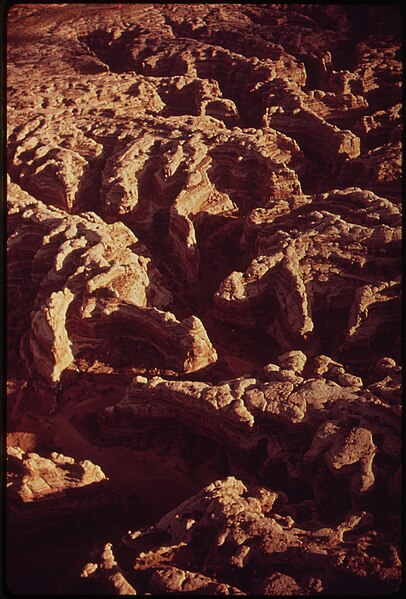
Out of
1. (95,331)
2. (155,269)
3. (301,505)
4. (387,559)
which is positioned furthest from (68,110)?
(387,559)

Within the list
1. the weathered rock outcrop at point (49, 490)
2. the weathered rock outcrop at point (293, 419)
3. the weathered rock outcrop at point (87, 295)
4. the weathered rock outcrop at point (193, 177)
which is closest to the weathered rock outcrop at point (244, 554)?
the weathered rock outcrop at point (293, 419)

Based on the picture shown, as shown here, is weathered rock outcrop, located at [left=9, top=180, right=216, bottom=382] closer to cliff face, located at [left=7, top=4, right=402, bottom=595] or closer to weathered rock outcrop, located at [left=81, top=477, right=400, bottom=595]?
cliff face, located at [left=7, top=4, right=402, bottom=595]

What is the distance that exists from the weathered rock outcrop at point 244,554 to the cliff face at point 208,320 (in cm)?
3

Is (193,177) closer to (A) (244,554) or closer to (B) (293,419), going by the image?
(B) (293,419)

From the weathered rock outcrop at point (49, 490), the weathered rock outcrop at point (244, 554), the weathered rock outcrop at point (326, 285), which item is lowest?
the weathered rock outcrop at point (49, 490)

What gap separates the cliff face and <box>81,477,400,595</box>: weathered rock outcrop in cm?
3

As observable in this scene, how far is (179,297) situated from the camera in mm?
17234

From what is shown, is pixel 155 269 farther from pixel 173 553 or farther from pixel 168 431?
pixel 173 553

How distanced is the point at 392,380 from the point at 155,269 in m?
7.89

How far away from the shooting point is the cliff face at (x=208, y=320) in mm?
10039

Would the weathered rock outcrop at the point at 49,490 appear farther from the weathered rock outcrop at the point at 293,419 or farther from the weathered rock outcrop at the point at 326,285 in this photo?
the weathered rock outcrop at the point at 326,285

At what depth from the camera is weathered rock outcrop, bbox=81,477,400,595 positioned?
8.76m

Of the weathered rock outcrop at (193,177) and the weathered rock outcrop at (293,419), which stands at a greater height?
A: the weathered rock outcrop at (193,177)

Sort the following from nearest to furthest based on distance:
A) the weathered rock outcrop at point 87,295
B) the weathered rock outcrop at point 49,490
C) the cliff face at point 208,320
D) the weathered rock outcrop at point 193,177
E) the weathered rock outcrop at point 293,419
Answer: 1. the cliff face at point 208,320
2. the weathered rock outcrop at point 293,419
3. the weathered rock outcrop at point 49,490
4. the weathered rock outcrop at point 87,295
5. the weathered rock outcrop at point 193,177
